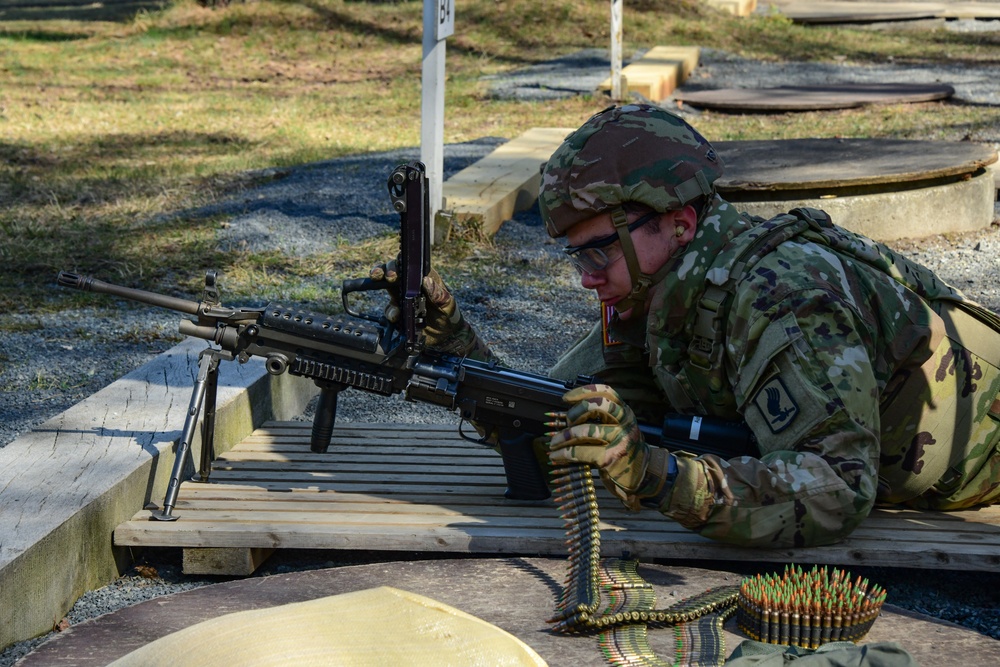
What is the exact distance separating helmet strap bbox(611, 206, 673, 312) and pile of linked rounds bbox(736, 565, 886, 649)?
91 centimetres

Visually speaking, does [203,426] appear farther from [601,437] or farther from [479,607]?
[601,437]

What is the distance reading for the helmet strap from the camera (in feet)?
10.4

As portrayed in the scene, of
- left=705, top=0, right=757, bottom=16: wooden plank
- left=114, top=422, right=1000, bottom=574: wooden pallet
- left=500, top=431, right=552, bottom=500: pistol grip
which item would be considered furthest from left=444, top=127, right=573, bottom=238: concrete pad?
left=705, top=0, right=757, bottom=16: wooden plank

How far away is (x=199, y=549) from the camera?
11.1 ft

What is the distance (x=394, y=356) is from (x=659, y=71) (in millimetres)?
10511

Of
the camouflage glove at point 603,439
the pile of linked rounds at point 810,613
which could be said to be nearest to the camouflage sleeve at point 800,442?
the camouflage glove at point 603,439

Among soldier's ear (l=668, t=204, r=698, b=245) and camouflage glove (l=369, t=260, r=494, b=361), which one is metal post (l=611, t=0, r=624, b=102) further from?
soldier's ear (l=668, t=204, r=698, b=245)

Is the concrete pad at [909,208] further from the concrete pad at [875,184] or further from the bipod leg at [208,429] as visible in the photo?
the bipod leg at [208,429]

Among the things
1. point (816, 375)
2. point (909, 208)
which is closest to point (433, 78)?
point (909, 208)

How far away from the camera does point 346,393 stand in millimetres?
5441

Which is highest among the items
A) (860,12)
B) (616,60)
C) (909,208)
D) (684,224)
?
(860,12)

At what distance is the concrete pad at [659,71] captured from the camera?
1271 cm

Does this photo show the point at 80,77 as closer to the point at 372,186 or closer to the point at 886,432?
the point at 372,186

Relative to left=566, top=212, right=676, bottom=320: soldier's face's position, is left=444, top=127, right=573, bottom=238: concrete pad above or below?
below
